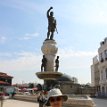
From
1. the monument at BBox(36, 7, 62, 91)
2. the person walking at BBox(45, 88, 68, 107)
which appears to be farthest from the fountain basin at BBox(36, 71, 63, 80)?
the person walking at BBox(45, 88, 68, 107)

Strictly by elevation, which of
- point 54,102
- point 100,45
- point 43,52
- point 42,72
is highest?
point 100,45

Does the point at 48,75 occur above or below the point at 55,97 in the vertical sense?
above

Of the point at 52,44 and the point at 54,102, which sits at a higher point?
the point at 52,44

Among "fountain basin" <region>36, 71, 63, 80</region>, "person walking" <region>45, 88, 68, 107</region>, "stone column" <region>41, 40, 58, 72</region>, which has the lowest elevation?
"person walking" <region>45, 88, 68, 107</region>

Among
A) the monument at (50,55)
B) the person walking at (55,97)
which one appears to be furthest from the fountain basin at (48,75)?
the person walking at (55,97)

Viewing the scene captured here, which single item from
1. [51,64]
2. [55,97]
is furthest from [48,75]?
[55,97]

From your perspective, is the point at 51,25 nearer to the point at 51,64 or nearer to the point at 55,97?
the point at 51,64

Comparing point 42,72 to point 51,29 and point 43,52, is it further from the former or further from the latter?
point 51,29

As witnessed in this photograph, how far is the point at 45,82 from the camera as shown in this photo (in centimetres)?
2078

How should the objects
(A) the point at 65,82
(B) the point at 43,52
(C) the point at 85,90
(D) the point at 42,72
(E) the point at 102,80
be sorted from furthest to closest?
(C) the point at 85,90 → (E) the point at 102,80 → (A) the point at 65,82 → (B) the point at 43,52 → (D) the point at 42,72

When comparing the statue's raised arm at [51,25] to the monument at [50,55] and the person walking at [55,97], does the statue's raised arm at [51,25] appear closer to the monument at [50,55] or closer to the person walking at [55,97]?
the monument at [50,55]

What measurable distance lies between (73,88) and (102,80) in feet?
25.8

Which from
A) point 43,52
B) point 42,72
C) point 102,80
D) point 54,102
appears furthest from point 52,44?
point 102,80

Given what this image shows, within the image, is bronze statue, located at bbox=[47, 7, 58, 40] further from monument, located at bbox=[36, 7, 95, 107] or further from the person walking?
the person walking
